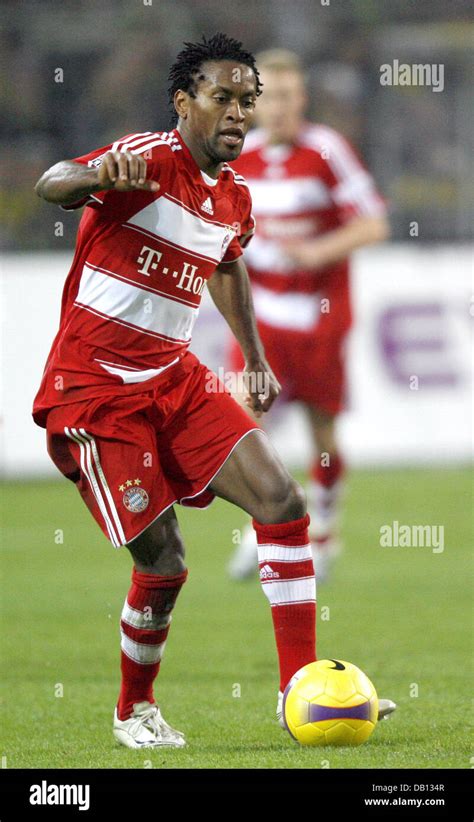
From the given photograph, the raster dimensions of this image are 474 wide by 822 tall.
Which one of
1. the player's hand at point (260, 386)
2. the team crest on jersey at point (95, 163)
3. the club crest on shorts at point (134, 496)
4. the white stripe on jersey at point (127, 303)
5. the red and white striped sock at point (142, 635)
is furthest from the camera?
the player's hand at point (260, 386)

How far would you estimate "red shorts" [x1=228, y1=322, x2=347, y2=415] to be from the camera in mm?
9039

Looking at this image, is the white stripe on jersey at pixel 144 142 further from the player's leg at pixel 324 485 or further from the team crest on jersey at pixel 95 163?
the player's leg at pixel 324 485

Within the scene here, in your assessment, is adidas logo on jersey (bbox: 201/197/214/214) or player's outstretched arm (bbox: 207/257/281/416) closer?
adidas logo on jersey (bbox: 201/197/214/214)

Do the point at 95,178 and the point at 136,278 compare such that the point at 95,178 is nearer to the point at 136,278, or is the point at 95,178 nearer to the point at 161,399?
the point at 136,278

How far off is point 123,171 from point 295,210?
5.16 meters

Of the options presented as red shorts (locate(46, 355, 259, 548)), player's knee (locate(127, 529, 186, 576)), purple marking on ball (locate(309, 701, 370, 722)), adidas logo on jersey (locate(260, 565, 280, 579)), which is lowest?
purple marking on ball (locate(309, 701, 370, 722))

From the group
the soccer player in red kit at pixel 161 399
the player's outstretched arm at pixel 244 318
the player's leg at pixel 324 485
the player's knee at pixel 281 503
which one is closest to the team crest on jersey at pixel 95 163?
the soccer player in red kit at pixel 161 399

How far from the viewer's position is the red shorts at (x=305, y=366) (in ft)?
29.7

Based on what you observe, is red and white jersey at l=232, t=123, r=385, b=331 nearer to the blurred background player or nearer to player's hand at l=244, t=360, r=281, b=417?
the blurred background player

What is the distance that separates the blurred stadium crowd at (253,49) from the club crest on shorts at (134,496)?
34.2 ft

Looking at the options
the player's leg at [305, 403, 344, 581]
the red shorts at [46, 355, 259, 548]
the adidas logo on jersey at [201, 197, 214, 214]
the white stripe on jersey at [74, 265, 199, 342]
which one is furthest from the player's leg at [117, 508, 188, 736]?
the player's leg at [305, 403, 344, 581]

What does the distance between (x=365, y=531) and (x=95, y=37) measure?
24.1 ft

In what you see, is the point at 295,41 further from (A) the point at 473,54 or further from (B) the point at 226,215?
(B) the point at 226,215

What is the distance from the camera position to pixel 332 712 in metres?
4.52
